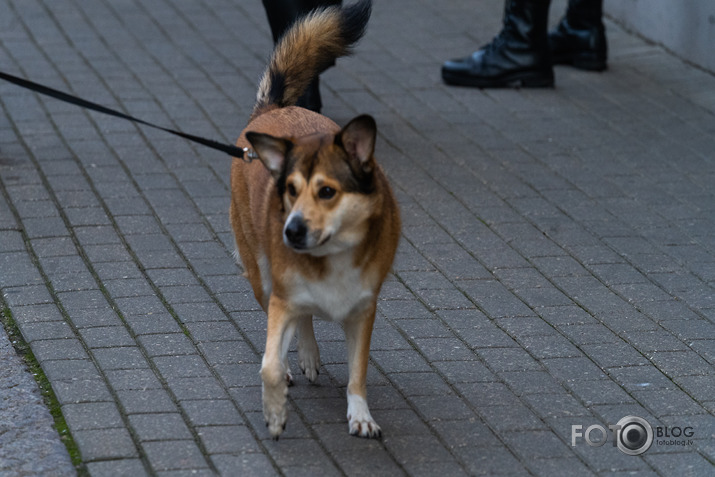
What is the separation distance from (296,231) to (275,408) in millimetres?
739

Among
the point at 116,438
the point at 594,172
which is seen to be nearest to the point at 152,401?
the point at 116,438

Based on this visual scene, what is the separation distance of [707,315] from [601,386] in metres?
0.99

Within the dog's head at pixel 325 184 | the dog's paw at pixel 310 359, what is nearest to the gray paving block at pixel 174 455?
the dog's paw at pixel 310 359

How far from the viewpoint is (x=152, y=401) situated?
4.26 metres

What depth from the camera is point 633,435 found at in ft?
13.6

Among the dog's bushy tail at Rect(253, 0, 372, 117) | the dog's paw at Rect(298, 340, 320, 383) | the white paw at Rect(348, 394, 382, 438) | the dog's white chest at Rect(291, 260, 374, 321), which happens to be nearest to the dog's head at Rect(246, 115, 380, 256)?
the dog's white chest at Rect(291, 260, 374, 321)

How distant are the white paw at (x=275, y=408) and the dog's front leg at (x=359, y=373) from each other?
31cm

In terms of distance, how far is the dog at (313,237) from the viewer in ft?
12.2

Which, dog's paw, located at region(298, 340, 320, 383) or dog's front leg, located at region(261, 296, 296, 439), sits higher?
dog's front leg, located at region(261, 296, 296, 439)

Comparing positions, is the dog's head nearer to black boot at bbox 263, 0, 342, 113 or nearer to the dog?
the dog

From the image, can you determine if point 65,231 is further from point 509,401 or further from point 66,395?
point 509,401

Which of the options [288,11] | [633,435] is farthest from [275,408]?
[288,11]

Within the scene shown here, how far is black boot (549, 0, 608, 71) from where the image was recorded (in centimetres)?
897

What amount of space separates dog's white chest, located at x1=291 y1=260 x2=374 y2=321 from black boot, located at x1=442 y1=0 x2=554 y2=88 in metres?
4.92
